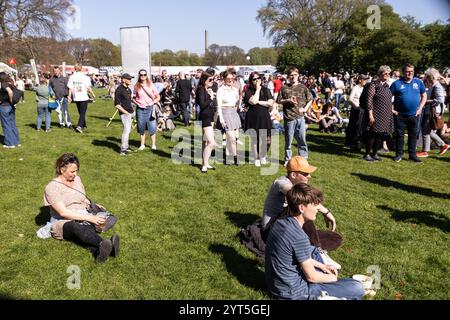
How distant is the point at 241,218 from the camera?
5426mm

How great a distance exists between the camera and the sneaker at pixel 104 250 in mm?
4146

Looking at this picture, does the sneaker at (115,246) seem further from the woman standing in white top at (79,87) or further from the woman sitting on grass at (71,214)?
the woman standing in white top at (79,87)

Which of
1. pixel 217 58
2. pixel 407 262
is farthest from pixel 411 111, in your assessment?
pixel 217 58

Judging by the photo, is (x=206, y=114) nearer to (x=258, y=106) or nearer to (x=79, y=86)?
Answer: (x=258, y=106)

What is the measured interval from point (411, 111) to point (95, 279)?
23.2ft

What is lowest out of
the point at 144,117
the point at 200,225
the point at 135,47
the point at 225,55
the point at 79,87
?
the point at 200,225

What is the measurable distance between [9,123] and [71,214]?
241 inches

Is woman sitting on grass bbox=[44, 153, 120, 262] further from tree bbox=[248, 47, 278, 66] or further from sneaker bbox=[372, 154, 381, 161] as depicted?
tree bbox=[248, 47, 278, 66]

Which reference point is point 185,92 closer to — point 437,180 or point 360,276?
point 437,180

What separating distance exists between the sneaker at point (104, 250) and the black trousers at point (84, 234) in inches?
6.5

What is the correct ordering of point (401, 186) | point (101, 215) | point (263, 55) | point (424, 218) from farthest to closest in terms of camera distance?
point (263, 55) < point (401, 186) < point (424, 218) < point (101, 215)

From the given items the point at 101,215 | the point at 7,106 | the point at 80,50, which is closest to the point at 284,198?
the point at 101,215
